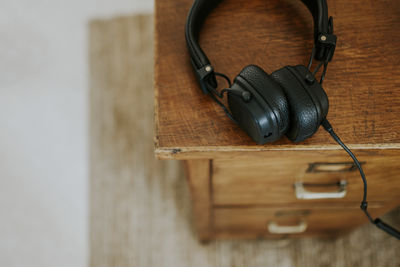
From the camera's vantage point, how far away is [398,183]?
0.61 metres

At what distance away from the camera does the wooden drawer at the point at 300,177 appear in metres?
0.51

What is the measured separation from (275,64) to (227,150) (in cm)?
16

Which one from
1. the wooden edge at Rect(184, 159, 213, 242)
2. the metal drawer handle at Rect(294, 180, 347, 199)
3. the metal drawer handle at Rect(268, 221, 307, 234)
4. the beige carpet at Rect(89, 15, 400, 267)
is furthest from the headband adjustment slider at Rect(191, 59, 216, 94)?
the beige carpet at Rect(89, 15, 400, 267)

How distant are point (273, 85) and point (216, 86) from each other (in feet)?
0.32

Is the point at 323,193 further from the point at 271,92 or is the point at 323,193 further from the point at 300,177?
the point at 271,92

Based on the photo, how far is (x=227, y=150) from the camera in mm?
469

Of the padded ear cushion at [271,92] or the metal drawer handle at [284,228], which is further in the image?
the metal drawer handle at [284,228]

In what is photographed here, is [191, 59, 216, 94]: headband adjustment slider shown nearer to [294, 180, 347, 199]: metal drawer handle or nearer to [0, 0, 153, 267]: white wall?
[294, 180, 347, 199]: metal drawer handle

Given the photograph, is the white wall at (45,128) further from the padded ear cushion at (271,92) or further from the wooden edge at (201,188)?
the padded ear cushion at (271,92)

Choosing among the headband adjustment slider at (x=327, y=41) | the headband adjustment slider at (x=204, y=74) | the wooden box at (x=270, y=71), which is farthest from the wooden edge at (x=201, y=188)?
the headband adjustment slider at (x=327, y=41)

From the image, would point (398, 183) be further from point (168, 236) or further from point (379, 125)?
point (168, 236)

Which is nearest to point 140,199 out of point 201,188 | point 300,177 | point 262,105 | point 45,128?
point 45,128

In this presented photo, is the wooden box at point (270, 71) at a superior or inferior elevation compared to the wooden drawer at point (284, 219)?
superior

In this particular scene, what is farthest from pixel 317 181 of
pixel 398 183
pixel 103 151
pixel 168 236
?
pixel 103 151
